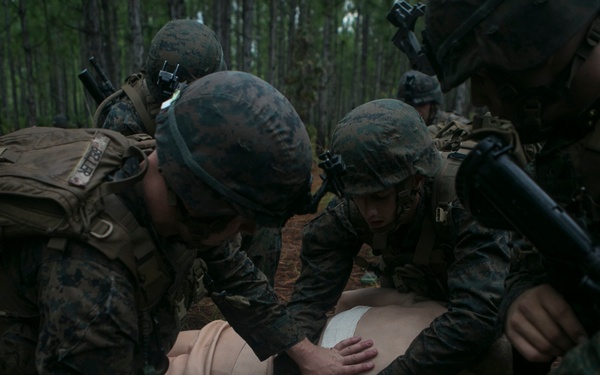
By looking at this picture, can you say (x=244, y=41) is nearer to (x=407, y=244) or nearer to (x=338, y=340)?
(x=407, y=244)

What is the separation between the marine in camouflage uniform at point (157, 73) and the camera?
4055 mm

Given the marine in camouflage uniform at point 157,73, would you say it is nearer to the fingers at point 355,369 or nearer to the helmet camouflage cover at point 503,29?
the fingers at point 355,369

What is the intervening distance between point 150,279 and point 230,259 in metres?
0.69

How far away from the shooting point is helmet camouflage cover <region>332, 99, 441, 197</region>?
2770mm

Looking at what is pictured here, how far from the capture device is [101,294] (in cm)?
177

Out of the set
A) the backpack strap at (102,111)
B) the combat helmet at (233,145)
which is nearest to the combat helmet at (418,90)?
the backpack strap at (102,111)

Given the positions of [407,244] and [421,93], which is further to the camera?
[421,93]

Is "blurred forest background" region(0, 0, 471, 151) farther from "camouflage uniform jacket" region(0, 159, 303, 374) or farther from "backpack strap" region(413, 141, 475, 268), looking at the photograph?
"camouflage uniform jacket" region(0, 159, 303, 374)

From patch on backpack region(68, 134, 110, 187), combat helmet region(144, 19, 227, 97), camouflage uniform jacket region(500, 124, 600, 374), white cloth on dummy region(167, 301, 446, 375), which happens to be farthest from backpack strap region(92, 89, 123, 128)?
camouflage uniform jacket region(500, 124, 600, 374)

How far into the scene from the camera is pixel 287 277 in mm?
5215

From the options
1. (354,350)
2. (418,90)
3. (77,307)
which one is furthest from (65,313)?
(418,90)

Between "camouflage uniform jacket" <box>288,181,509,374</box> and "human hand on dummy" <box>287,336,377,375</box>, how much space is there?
137mm

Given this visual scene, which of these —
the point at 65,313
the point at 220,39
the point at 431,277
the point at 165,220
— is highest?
the point at 165,220

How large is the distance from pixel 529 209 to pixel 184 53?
10.6ft
